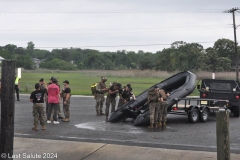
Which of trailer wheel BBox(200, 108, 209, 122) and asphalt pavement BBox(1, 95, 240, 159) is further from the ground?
trailer wheel BBox(200, 108, 209, 122)

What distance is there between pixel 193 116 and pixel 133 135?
376cm

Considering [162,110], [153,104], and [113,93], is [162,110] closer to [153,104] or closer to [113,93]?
[153,104]

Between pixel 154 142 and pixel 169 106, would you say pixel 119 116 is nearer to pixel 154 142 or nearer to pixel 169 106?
pixel 169 106

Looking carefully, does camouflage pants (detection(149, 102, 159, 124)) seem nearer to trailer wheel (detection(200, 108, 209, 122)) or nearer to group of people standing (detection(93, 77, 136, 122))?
group of people standing (detection(93, 77, 136, 122))

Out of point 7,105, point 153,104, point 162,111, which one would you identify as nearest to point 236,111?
point 162,111

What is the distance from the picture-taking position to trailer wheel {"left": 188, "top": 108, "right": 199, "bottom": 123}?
14.5 metres

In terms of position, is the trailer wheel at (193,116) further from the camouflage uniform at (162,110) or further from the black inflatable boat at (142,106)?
the camouflage uniform at (162,110)

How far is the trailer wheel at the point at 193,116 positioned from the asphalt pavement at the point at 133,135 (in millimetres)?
214

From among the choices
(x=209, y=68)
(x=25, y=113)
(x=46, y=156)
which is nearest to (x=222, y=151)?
(x=46, y=156)

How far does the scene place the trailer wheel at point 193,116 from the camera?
1452cm

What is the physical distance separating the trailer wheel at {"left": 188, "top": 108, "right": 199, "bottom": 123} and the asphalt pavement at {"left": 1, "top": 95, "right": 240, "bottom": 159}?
0.21 m

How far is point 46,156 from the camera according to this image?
8.69m

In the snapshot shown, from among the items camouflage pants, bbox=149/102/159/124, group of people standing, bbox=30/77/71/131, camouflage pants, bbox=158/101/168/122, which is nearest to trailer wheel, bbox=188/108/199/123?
camouflage pants, bbox=158/101/168/122

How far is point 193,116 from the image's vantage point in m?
14.6
